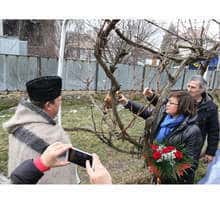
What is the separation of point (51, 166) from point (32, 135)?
10.1 inches

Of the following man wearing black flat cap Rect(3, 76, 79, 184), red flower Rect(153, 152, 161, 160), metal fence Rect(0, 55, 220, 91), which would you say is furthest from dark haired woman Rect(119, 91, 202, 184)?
metal fence Rect(0, 55, 220, 91)

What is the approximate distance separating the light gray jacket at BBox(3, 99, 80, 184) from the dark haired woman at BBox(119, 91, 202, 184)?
100 centimetres

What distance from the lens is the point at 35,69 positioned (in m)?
7.55

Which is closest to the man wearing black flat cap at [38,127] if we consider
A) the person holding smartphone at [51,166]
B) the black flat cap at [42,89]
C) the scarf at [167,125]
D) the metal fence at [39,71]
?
the black flat cap at [42,89]

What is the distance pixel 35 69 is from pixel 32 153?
6.89 m

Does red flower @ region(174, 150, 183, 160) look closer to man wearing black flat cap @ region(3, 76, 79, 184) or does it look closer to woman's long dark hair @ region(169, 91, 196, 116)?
woman's long dark hair @ region(169, 91, 196, 116)

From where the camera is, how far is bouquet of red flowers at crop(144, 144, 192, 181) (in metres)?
1.83

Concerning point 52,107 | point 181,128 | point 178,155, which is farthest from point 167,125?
point 52,107

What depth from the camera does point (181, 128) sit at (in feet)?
6.23

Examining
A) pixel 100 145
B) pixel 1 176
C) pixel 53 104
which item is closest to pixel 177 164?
pixel 53 104

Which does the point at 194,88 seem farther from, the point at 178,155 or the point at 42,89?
the point at 42,89

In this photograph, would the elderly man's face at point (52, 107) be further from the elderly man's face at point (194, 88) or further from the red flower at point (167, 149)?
the elderly man's face at point (194, 88)

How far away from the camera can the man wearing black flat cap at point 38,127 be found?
1044mm

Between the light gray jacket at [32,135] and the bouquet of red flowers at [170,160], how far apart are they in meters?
0.90
